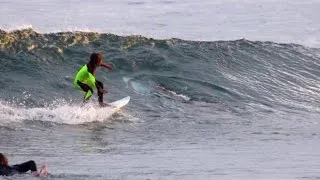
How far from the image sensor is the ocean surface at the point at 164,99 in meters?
12.1

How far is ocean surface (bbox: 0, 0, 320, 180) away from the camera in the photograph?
12055mm

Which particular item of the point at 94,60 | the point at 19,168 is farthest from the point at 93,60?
the point at 19,168

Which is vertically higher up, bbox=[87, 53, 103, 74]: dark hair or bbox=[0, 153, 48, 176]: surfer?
bbox=[87, 53, 103, 74]: dark hair

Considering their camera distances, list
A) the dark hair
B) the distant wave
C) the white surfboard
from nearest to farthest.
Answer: the dark hair < the white surfboard < the distant wave

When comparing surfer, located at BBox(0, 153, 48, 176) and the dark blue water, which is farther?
the dark blue water

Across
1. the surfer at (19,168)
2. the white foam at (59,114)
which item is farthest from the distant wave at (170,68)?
the surfer at (19,168)

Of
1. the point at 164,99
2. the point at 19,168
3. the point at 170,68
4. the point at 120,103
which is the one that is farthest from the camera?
the point at 170,68

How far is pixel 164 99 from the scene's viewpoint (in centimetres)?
1900

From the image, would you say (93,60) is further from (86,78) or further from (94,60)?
(86,78)

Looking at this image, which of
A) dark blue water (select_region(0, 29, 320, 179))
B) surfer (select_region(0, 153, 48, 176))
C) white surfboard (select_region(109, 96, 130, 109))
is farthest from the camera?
white surfboard (select_region(109, 96, 130, 109))

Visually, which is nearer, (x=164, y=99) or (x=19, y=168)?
(x=19, y=168)

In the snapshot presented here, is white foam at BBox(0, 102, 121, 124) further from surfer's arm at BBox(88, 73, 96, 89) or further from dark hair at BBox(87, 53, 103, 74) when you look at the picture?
dark hair at BBox(87, 53, 103, 74)

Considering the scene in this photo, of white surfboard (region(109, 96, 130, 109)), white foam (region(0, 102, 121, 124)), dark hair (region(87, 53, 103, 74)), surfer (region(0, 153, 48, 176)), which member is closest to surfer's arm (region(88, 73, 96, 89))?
dark hair (region(87, 53, 103, 74))

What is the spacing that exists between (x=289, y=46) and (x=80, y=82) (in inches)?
457
